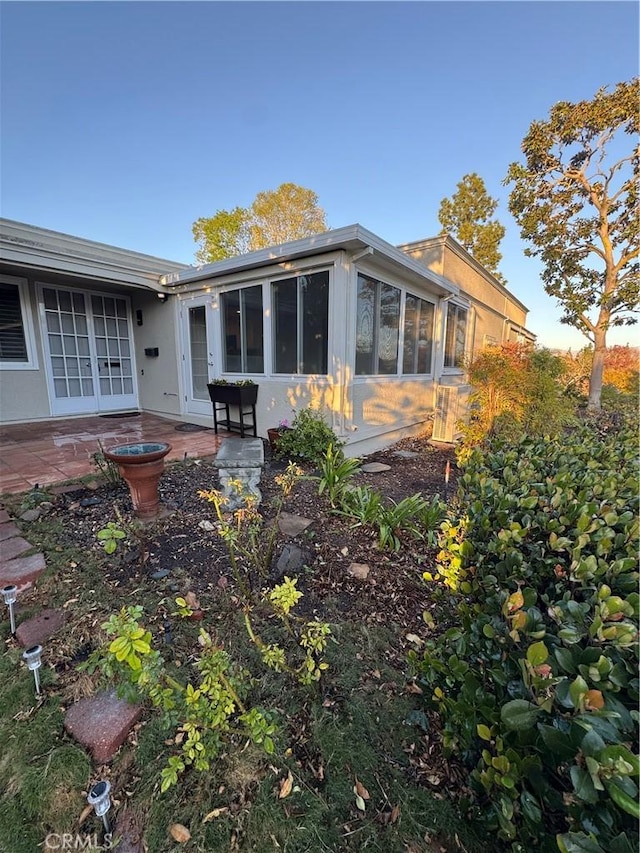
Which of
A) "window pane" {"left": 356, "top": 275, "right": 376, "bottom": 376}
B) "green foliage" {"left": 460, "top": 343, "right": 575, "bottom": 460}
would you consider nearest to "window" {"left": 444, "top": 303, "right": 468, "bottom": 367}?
"green foliage" {"left": 460, "top": 343, "right": 575, "bottom": 460}

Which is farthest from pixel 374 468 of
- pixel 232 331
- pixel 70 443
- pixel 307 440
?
pixel 70 443

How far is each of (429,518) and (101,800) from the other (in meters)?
2.27

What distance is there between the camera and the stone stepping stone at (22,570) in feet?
6.75

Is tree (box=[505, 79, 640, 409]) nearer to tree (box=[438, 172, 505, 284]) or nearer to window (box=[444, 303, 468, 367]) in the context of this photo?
window (box=[444, 303, 468, 367])

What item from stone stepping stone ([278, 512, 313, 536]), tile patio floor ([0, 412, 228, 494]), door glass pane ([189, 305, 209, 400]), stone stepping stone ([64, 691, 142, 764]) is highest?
door glass pane ([189, 305, 209, 400])

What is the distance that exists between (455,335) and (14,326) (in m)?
8.70

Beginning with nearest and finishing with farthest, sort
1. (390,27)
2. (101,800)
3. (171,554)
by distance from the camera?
(101,800) < (171,554) < (390,27)

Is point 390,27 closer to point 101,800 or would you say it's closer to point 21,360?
point 101,800

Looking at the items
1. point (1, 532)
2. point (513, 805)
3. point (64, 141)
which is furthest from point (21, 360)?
point (513, 805)

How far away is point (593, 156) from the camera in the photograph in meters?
8.62

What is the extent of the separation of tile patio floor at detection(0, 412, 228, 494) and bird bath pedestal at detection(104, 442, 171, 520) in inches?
47.4

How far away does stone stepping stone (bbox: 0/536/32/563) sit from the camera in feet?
7.49

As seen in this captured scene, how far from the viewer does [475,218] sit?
1611cm

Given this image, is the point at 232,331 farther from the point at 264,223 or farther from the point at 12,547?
the point at 264,223
